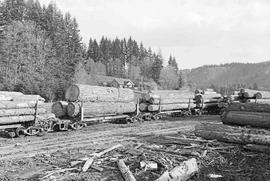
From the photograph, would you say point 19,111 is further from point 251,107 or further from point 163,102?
point 163,102

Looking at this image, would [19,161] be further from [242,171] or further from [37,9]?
[37,9]

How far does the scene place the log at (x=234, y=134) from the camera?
9.55m

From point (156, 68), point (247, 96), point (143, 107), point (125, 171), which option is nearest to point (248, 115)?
point (125, 171)

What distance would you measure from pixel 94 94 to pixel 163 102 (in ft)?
22.2

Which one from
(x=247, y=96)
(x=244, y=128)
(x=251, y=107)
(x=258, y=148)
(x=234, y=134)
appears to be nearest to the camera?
(x=258, y=148)

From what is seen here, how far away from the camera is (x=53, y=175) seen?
767 centimetres

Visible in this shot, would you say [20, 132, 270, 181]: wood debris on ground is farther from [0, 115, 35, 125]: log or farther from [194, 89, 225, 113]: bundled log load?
[194, 89, 225, 113]: bundled log load

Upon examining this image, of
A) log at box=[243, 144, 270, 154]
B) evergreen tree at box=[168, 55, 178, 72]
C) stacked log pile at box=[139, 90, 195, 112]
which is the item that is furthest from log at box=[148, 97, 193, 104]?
evergreen tree at box=[168, 55, 178, 72]

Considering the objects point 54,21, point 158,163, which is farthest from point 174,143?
point 54,21

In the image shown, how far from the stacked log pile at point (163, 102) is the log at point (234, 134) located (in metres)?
11.9

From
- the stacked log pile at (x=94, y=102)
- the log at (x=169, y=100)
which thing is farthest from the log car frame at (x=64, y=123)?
the log at (x=169, y=100)

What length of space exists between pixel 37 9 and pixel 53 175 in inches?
1863

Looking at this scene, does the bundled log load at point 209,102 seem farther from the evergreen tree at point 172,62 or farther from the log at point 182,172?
the evergreen tree at point 172,62

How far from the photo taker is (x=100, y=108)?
63.6 feet
